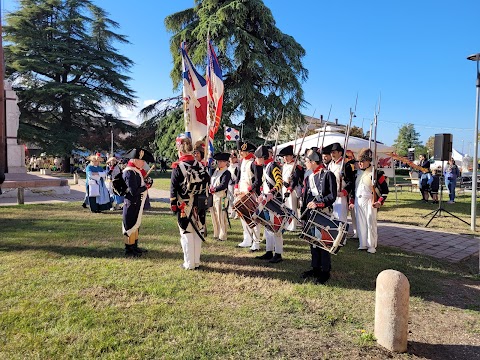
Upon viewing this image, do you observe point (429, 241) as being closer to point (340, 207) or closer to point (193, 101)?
point (340, 207)

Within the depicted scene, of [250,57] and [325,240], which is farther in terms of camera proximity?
[250,57]

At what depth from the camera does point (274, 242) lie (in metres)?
6.85

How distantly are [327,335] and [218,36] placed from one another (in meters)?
24.2

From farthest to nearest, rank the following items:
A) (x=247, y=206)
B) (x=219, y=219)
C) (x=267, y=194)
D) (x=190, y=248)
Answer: (x=219, y=219)
(x=247, y=206)
(x=267, y=194)
(x=190, y=248)

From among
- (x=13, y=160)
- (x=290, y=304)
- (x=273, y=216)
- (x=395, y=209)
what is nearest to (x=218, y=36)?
(x=13, y=160)

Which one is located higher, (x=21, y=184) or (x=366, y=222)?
(x=21, y=184)

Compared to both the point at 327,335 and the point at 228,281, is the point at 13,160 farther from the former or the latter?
the point at 327,335

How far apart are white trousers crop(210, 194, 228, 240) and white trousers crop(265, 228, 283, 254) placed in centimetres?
173

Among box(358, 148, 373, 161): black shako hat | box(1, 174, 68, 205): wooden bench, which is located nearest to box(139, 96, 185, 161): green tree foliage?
box(1, 174, 68, 205): wooden bench

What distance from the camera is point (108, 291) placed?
5.13 m

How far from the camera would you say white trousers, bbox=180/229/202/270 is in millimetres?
6051

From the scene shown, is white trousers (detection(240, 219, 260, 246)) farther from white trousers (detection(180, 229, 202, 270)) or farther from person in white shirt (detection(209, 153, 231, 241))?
white trousers (detection(180, 229, 202, 270))

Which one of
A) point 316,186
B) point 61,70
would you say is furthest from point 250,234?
point 61,70

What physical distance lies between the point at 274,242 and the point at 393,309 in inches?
131
